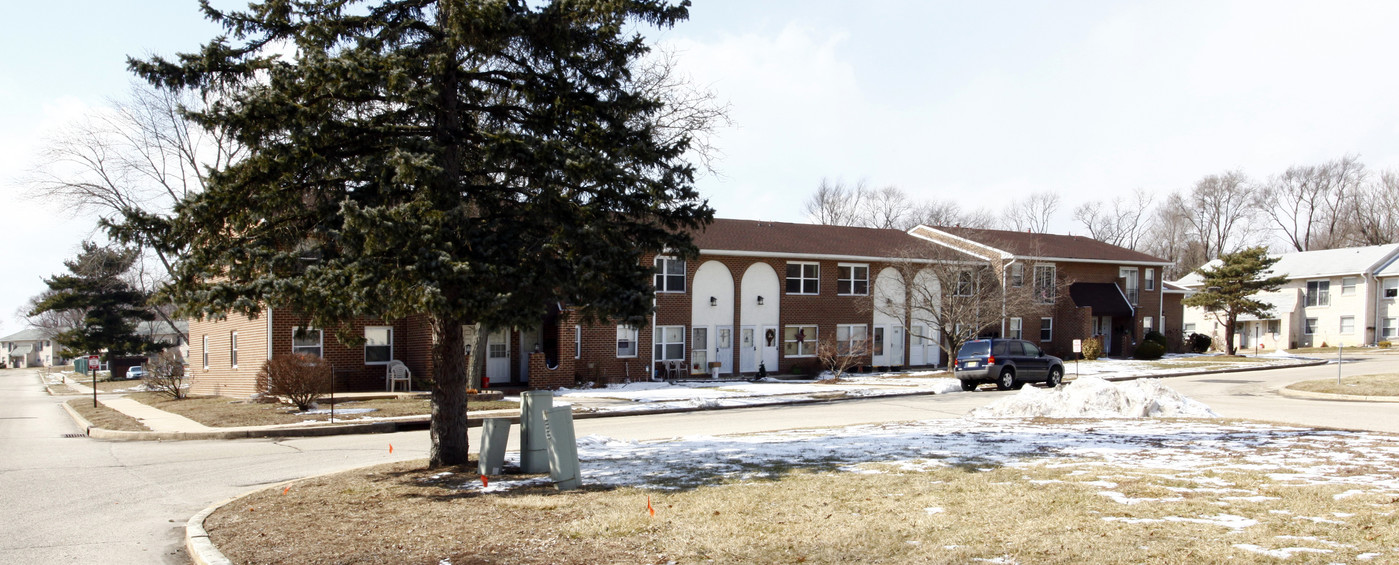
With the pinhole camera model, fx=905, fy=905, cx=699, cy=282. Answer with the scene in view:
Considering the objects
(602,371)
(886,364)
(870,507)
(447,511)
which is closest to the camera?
(870,507)

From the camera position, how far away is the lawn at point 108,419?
1825 centimetres

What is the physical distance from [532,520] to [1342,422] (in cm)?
1521

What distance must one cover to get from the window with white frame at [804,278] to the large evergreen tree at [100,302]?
39.4 m

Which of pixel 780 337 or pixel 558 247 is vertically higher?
pixel 558 247

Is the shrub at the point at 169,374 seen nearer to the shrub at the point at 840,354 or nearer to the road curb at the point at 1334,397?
the shrub at the point at 840,354

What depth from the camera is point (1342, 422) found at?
52.5 feet

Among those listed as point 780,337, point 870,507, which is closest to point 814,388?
point 780,337

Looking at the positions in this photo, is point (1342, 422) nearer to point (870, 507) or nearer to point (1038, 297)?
point (870, 507)

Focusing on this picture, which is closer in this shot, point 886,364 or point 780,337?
point 780,337

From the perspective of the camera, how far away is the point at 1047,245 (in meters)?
44.0

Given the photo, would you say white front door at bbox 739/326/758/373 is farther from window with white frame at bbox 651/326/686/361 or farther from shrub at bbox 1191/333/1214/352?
shrub at bbox 1191/333/1214/352

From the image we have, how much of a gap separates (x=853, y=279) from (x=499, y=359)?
14.9m

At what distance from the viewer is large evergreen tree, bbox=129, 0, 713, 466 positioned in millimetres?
9430

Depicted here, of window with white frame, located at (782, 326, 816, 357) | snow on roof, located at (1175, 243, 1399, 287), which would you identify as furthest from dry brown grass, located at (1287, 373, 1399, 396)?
snow on roof, located at (1175, 243, 1399, 287)
